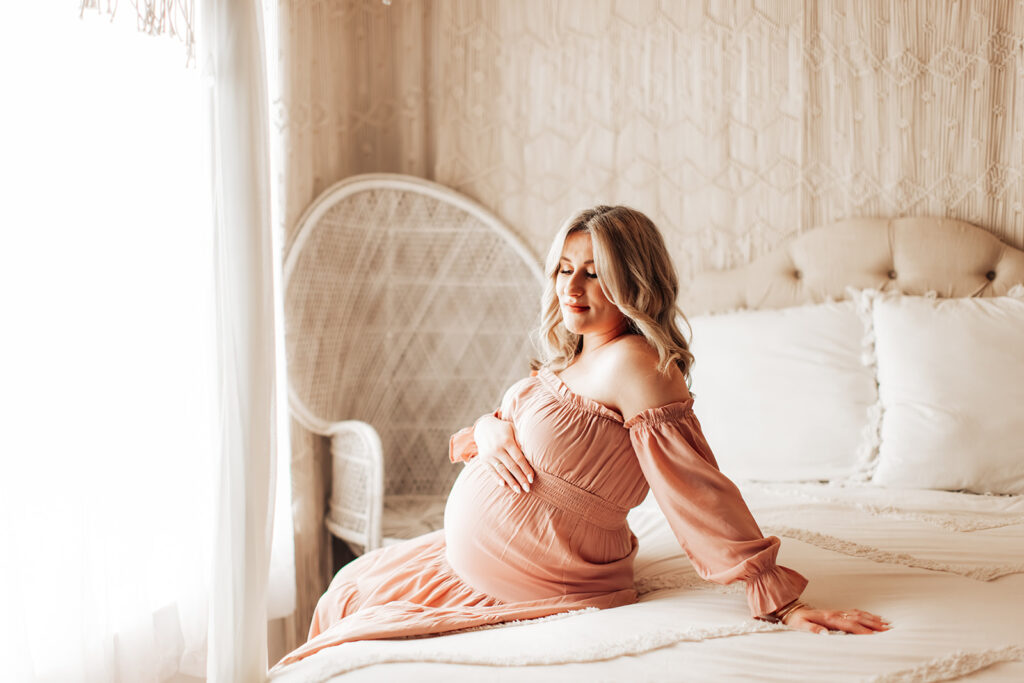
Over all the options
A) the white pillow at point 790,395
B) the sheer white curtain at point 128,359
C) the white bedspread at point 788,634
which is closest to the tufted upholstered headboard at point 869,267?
the white pillow at point 790,395

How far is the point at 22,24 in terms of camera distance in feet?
4.14

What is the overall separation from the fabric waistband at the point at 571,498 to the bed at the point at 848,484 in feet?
0.51

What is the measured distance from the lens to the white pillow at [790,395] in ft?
6.84

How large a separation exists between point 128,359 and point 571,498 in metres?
0.88

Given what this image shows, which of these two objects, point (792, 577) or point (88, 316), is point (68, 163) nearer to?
point (88, 316)

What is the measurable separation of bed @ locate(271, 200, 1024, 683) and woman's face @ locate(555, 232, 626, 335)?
1.58 ft

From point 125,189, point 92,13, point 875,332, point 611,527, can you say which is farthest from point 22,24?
point 875,332

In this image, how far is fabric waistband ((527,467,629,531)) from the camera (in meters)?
1.33

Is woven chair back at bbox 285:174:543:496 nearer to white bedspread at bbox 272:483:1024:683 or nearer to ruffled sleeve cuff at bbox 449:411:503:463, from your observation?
ruffled sleeve cuff at bbox 449:411:503:463

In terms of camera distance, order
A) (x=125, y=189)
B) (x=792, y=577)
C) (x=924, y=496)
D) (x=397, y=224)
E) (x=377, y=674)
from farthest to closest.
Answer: (x=397, y=224), (x=924, y=496), (x=125, y=189), (x=792, y=577), (x=377, y=674)

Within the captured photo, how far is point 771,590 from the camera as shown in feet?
3.88

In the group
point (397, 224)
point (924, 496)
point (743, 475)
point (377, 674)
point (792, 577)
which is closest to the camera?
point (377, 674)

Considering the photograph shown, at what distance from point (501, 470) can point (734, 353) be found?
1.07 m

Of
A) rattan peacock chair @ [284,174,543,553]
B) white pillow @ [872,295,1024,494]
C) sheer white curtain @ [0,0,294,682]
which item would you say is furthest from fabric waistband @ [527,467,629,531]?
rattan peacock chair @ [284,174,543,553]
